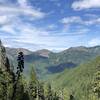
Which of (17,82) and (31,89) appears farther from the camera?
(31,89)

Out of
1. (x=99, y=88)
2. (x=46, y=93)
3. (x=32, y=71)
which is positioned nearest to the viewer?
(x=99, y=88)

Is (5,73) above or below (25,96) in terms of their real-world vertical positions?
above

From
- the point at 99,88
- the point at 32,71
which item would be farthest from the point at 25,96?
the point at 32,71

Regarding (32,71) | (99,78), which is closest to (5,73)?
(99,78)

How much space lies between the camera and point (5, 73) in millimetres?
88250

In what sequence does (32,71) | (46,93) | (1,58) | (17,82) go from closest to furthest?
(17,82)
(1,58)
(32,71)
(46,93)

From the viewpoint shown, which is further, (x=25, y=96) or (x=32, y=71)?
(x=32, y=71)

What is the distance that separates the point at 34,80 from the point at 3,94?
63984 mm

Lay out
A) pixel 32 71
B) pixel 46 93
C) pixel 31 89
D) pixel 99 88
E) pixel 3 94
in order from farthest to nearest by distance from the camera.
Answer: pixel 46 93 → pixel 31 89 → pixel 32 71 → pixel 3 94 → pixel 99 88

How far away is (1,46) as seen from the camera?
102062mm

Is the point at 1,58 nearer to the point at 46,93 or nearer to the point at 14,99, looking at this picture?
the point at 14,99

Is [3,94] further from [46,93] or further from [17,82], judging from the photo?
[46,93]

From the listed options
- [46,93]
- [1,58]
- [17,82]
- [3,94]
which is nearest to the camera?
[3,94]

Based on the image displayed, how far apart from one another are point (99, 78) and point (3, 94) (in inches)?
1108
